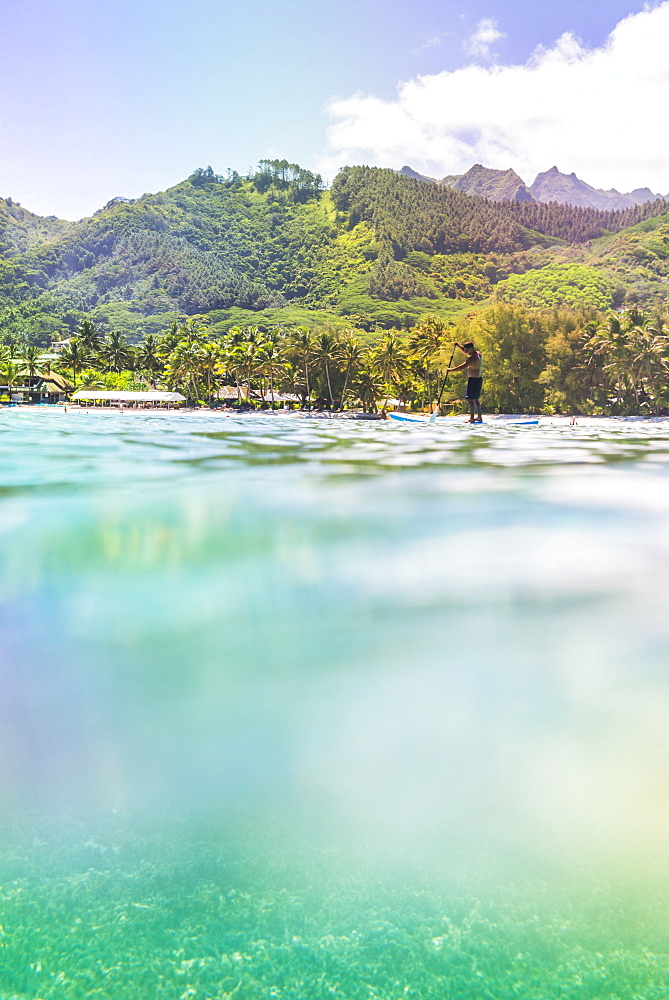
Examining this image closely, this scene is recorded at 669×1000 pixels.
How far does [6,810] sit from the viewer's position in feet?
8.25

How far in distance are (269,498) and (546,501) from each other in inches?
169

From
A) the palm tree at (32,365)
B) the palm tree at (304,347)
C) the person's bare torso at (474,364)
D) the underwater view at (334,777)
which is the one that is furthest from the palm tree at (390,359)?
the underwater view at (334,777)

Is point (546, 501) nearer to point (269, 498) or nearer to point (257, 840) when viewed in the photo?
point (269, 498)

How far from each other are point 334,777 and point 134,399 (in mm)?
91945

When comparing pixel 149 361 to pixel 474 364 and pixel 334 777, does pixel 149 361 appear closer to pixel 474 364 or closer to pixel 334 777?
pixel 474 364

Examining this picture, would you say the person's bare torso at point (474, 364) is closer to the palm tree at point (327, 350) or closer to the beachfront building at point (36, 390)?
the palm tree at point (327, 350)

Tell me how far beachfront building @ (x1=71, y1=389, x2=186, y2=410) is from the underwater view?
87318 millimetres

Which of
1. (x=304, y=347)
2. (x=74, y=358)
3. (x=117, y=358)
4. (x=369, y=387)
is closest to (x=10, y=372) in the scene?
(x=74, y=358)

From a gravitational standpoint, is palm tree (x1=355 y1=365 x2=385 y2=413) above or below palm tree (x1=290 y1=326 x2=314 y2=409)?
below

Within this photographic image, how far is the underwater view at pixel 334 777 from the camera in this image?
1.93m

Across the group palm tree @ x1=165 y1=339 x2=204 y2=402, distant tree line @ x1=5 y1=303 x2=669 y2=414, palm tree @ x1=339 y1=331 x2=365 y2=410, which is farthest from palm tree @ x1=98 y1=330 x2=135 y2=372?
palm tree @ x1=339 y1=331 x2=365 y2=410

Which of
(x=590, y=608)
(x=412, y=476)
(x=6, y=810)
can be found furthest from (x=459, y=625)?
(x=412, y=476)

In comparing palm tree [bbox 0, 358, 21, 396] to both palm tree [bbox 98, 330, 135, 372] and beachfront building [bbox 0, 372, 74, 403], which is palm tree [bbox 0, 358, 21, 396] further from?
palm tree [bbox 98, 330, 135, 372]

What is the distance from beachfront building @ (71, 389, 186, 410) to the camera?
9069cm
